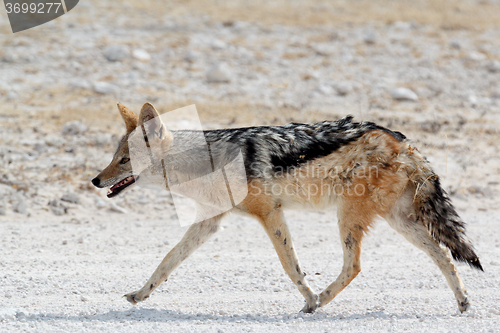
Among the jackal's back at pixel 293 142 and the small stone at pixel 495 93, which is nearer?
the jackal's back at pixel 293 142

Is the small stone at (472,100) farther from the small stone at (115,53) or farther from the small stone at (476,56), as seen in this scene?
the small stone at (115,53)

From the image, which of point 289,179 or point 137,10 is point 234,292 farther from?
point 137,10

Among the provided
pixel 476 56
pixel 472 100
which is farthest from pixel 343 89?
pixel 476 56

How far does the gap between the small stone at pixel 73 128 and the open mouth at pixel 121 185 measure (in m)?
5.72

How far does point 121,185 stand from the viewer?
16.8 feet

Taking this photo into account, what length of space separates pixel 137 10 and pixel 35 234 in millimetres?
12822

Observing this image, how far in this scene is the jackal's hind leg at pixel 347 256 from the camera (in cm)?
475

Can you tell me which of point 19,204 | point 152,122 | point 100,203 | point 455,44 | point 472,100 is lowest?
point 472,100

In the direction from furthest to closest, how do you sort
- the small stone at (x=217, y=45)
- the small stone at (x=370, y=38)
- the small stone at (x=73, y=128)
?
1. the small stone at (x=370, y=38)
2. the small stone at (x=217, y=45)
3. the small stone at (x=73, y=128)

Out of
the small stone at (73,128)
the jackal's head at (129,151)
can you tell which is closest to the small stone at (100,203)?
the small stone at (73,128)

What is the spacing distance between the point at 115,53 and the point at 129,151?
1023 cm

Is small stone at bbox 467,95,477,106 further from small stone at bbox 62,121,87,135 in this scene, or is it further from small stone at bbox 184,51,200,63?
small stone at bbox 62,121,87,135

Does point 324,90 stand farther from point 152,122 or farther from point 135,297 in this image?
point 135,297

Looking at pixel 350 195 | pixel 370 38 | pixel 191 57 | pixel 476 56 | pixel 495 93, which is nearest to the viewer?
pixel 350 195
